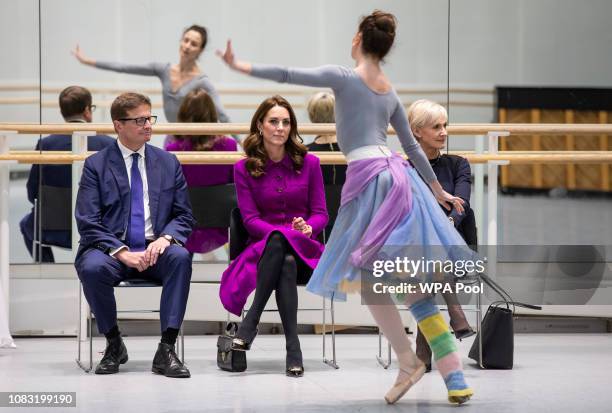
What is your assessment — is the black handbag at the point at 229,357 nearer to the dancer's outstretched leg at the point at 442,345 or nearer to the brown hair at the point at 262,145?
the brown hair at the point at 262,145

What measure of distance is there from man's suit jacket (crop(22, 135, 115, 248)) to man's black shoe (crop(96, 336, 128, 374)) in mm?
1233

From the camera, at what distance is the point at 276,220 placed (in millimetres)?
5031

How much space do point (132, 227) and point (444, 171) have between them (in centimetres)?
137

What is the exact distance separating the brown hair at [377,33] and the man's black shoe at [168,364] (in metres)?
1.53

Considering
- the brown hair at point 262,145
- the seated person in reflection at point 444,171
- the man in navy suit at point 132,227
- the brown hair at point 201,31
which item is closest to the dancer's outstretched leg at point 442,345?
the seated person in reflection at point 444,171

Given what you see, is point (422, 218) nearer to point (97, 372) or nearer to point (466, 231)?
point (466, 231)

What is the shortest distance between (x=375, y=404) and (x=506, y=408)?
46 centimetres

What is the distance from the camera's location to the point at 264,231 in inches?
193

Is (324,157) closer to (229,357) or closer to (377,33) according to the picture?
(229,357)

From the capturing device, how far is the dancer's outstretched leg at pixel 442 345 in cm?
392

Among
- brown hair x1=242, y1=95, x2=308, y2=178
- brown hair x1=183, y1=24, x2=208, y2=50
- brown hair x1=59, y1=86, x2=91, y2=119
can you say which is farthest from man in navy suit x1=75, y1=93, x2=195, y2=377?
brown hair x1=183, y1=24, x2=208, y2=50

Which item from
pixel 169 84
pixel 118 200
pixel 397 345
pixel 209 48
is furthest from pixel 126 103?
pixel 209 48

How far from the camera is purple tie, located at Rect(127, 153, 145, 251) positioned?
4.90m

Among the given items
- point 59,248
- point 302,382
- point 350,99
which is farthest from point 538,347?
point 59,248
